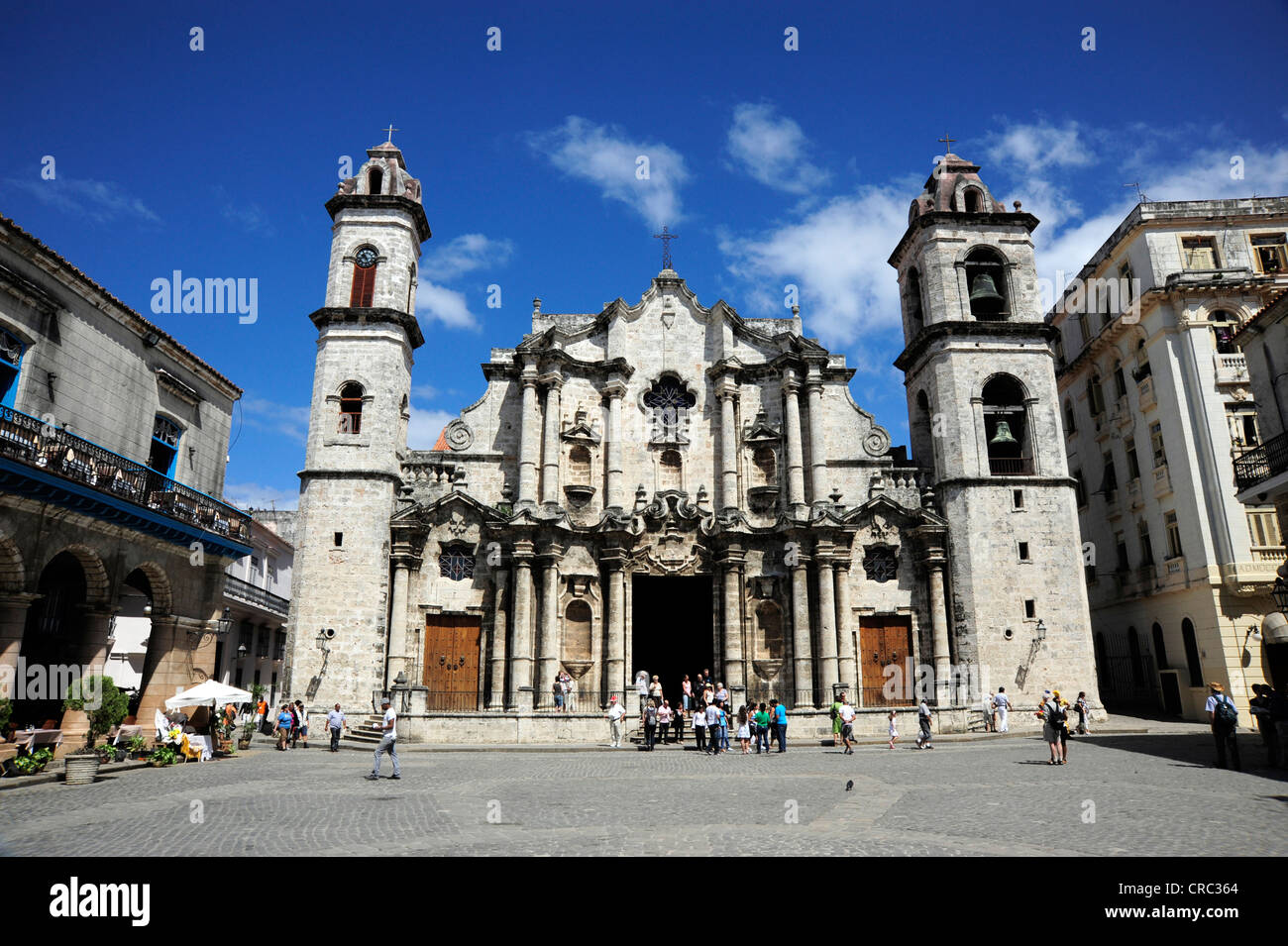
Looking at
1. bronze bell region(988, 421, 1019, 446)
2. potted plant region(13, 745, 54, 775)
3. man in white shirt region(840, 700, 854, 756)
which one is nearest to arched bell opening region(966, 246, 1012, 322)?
Answer: bronze bell region(988, 421, 1019, 446)

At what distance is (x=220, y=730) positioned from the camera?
70.4ft

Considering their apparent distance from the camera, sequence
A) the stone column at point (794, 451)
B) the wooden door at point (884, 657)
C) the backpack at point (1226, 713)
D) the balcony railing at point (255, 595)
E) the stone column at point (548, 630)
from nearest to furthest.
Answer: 1. the backpack at point (1226, 713)
2. the stone column at point (548, 630)
3. the wooden door at point (884, 657)
4. the stone column at point (794, 451)
5. the balcony railing at point (255, 595)

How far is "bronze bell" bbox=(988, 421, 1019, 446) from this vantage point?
1123 inches

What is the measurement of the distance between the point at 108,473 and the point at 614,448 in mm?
16150

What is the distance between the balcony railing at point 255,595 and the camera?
34844 mm

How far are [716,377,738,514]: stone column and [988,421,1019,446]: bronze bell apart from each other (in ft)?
30.6

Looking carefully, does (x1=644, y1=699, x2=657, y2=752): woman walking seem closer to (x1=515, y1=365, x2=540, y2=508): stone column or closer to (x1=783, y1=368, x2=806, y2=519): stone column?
(x1=515, y1=365, x2=540, y2=508): stone column

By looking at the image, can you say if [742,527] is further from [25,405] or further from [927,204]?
[25,405]

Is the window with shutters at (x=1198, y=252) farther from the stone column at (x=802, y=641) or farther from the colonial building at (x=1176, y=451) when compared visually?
the stone column at (x=802, y=641)

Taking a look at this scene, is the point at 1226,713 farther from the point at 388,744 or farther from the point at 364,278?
the point at 364,278

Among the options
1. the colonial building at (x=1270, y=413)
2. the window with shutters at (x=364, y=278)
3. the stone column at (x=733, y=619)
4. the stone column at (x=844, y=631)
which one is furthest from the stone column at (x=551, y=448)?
the colonial building at (x=1270, y=413)

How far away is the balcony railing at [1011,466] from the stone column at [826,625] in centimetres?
720

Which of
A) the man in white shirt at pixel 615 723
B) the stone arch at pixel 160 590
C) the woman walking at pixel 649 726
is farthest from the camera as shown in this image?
the man in white shirt at pixel 615 723

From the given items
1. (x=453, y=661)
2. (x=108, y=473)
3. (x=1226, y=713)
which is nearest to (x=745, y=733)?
(x=1226, y=713)
